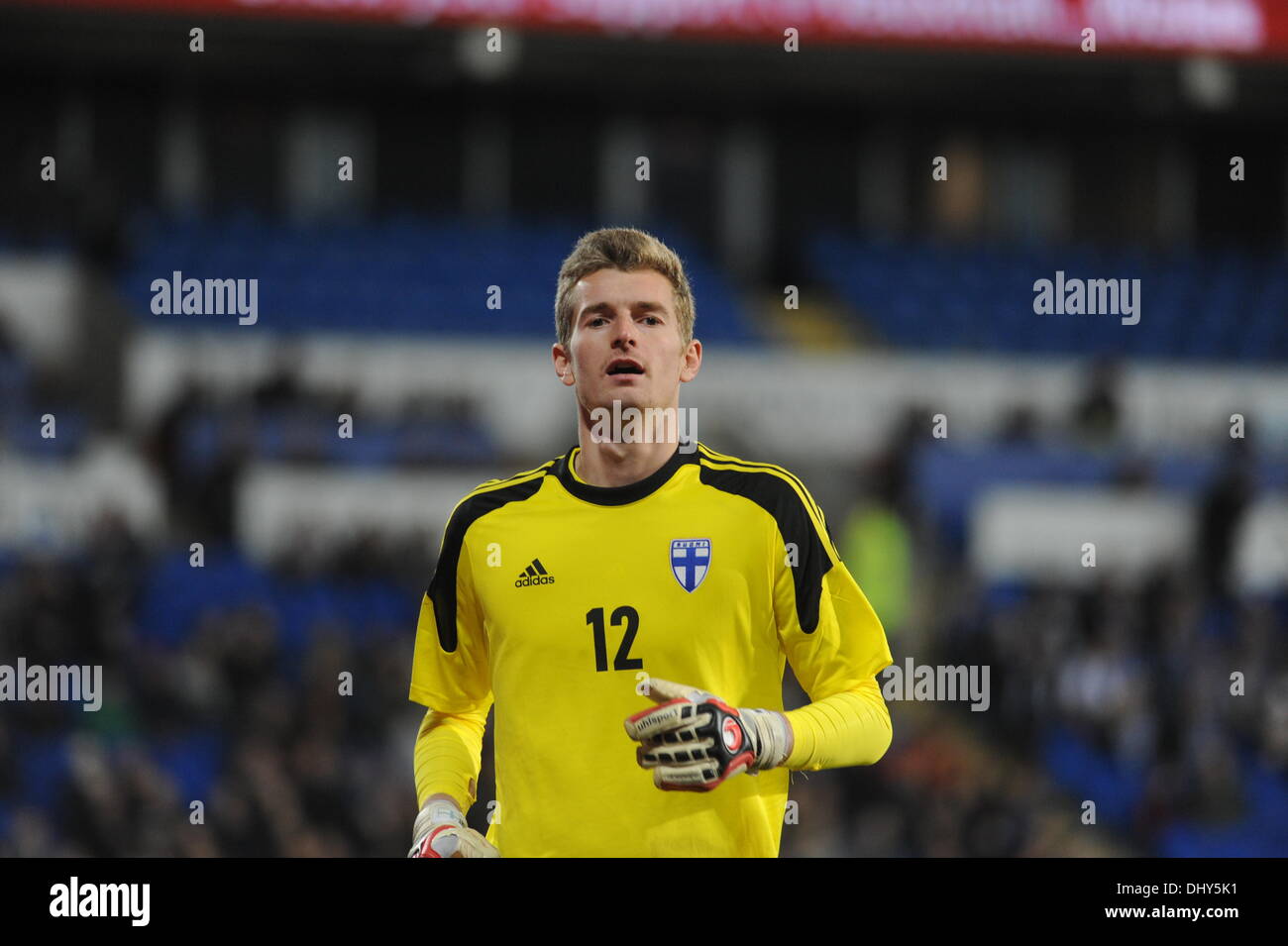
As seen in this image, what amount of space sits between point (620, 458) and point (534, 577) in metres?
0.33

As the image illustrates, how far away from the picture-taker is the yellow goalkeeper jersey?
3.62m

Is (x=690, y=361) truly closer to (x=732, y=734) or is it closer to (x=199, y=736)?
(x=732, y=734)

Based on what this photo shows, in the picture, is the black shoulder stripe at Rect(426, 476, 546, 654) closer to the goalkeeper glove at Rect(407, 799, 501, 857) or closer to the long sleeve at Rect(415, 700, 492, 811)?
the long sleeve at Rect(415, 700, 492, 811)

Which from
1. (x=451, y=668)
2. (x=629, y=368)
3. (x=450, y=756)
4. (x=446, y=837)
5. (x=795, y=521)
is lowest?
(x=446, y=837)

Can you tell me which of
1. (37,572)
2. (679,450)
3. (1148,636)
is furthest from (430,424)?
(679,450)

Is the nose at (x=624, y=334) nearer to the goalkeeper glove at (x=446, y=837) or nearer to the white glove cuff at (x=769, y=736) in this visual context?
the white glove cuff at (x=769, y=736)

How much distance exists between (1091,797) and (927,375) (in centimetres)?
646

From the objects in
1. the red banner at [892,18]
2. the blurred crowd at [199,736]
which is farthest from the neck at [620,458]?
the red banner at [892,18]

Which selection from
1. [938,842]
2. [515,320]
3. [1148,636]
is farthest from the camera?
[515,320]

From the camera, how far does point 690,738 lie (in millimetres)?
3289

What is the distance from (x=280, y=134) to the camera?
20.9 metres

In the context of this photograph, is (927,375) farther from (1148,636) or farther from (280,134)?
(280,134)

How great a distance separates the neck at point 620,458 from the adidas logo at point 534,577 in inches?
9.4

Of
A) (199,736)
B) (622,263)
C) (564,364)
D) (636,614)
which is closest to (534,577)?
(636,614)
